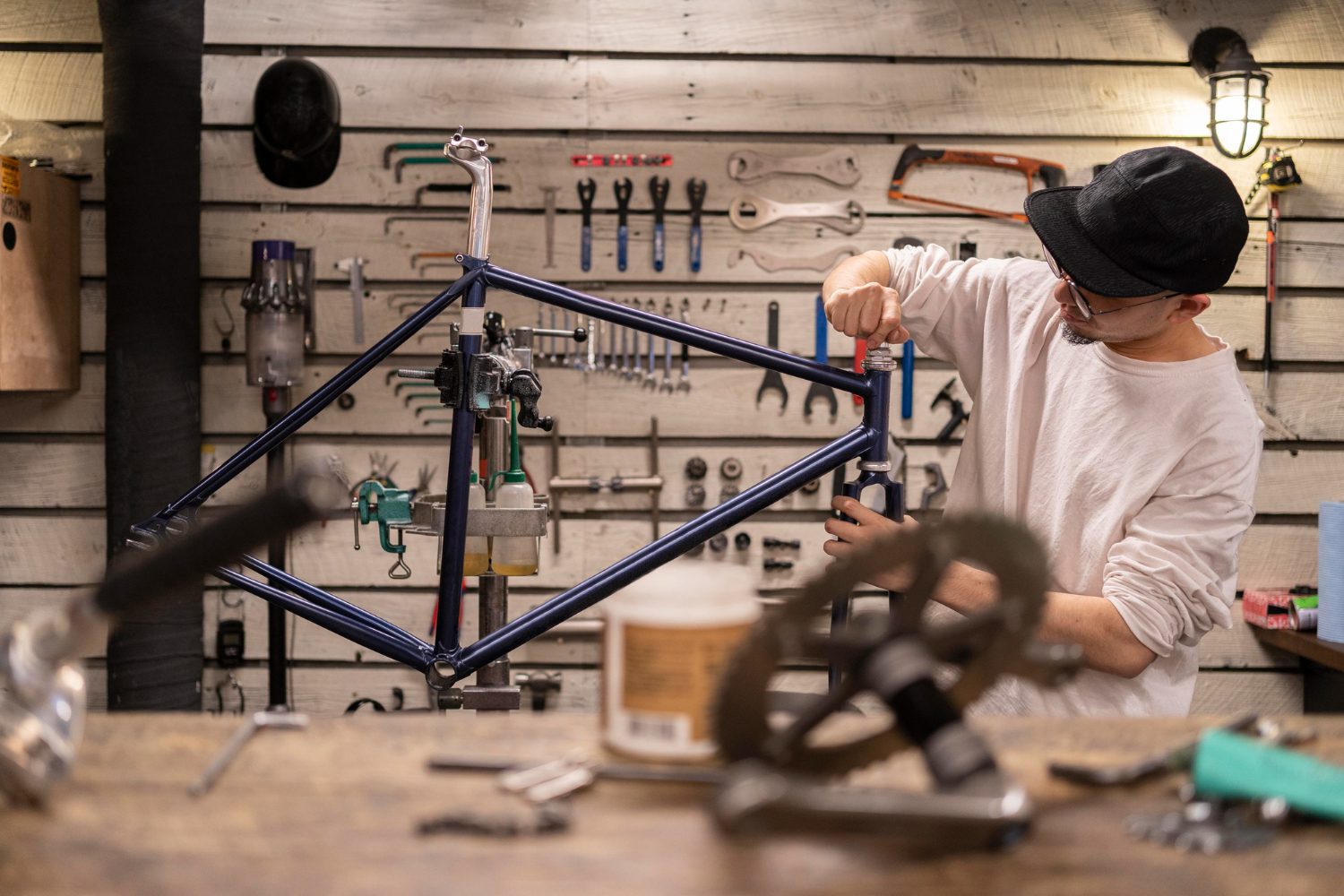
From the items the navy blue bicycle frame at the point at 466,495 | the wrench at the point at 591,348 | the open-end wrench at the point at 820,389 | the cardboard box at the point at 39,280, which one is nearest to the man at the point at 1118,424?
the navy blue bicycle frame at the point at 466,495

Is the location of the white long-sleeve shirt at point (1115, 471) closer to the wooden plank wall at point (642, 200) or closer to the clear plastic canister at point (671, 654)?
the clear plastic canister at point (671, 654)

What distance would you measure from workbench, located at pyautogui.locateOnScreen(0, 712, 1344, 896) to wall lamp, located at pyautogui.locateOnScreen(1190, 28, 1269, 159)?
273 cm

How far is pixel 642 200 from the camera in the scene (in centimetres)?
320

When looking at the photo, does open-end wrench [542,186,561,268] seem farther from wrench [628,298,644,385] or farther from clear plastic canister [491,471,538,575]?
clear plastic canister [491,471,538,575]

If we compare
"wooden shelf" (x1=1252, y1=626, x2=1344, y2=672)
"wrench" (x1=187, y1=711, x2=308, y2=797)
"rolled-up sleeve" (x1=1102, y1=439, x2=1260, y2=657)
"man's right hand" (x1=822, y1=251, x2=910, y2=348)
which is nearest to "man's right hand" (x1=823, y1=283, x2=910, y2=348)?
"man's right hand" (x1=822, y1=251, x2=910, y2=348)

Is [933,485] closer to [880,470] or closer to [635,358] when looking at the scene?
[635,358]

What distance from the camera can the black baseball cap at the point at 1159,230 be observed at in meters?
1.54

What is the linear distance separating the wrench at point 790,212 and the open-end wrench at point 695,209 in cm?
10

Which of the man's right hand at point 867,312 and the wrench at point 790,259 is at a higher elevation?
the wrench at point 790,259

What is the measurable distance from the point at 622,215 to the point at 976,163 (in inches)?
42.8

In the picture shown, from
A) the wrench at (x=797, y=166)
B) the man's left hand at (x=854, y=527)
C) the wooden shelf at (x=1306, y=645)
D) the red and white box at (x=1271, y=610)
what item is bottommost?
the wooden shelf at (x=1306, y=645)

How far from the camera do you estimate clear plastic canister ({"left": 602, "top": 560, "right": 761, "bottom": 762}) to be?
801mm

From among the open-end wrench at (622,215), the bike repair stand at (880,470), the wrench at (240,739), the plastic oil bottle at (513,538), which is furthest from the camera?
the open-end wrench at (622,215)

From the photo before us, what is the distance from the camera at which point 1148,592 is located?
159cm
